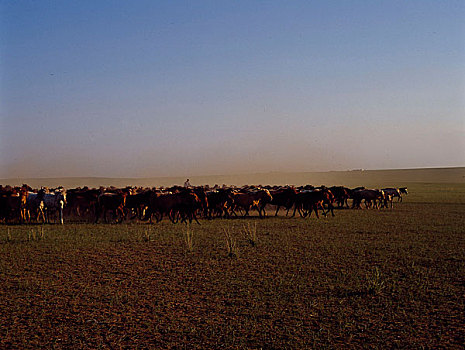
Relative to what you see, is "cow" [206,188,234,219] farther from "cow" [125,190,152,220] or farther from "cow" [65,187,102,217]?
"cow" [65,187,102,217]

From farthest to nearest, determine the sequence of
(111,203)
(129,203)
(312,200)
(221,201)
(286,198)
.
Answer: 1. (286,198)
2. (221,201)
3. (312,200)
4. (129,203)
5. (111,203)

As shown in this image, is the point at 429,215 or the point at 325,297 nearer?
the point at 325,297

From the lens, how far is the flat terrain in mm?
6176

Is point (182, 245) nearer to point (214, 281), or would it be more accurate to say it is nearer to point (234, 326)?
point (214, 281)

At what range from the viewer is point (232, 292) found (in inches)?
328

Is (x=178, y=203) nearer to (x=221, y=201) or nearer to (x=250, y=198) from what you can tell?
(x=221, y=201)

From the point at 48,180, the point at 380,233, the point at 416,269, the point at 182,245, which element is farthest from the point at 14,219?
the point at 48,180

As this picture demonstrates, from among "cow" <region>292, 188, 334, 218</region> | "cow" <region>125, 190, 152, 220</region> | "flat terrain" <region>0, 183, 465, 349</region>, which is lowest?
"flat terrain" <region>0, 183, 465, 349</region>

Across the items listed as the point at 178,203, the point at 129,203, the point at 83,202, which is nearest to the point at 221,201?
the point at 178,203

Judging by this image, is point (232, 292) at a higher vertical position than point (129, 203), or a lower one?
lower

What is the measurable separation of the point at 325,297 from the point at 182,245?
6796mm

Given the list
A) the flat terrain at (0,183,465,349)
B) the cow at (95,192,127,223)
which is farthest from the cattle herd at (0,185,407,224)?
the flat terrain at (0,183,465,349)

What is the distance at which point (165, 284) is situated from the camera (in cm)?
899

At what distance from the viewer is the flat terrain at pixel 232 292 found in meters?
6.18
